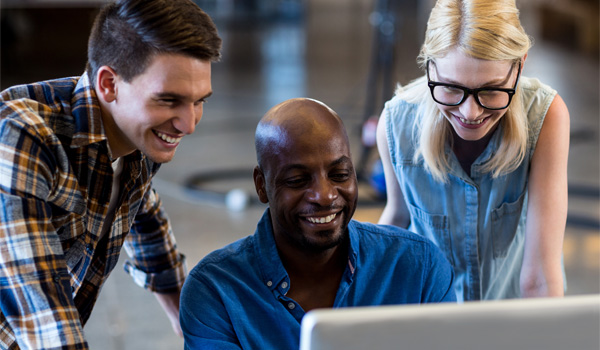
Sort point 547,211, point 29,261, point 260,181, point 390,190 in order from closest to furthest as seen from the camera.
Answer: point 29,261
point 260,181
point 547,211
point 390,190

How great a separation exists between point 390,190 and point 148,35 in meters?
0.71

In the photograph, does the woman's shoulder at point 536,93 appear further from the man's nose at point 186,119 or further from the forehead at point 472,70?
the man's nose at point 186,119

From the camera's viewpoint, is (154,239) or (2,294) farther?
(154,239)

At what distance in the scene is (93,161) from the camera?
1.32m

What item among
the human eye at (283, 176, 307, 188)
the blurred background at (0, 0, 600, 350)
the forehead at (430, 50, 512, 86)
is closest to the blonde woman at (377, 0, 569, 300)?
the forehead at (430, 50, 512, 86)

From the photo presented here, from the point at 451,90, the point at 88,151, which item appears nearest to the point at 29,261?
the point at 88,151

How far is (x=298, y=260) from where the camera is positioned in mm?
1354

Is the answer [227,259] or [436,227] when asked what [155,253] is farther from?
[436,227]

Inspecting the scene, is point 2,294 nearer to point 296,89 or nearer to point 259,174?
point 259,174

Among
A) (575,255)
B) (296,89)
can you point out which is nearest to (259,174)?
(575,255)

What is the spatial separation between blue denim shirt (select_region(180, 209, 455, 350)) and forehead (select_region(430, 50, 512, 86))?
0.31 meters

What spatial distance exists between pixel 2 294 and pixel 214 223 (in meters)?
3.11

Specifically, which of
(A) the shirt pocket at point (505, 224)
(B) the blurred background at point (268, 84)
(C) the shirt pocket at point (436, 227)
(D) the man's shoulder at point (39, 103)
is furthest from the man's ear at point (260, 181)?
(B) the blurred background at point (268, 84)

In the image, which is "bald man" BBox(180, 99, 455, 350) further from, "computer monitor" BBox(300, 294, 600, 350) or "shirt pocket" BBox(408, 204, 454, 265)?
"computer monitor" BBox(300, 294, 600, 350)
